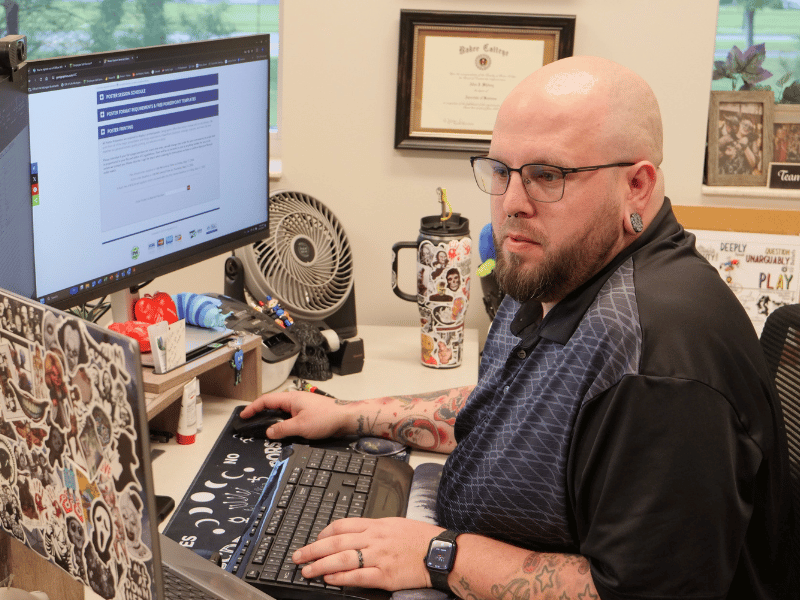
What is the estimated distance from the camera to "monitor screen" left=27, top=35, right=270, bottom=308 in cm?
130

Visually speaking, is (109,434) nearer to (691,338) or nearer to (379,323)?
(691,338)

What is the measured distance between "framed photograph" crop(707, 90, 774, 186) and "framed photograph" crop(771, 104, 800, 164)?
21mm

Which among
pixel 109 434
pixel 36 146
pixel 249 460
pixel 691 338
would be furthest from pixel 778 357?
pixel 36 146

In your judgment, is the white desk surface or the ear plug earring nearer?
the ear plug earring

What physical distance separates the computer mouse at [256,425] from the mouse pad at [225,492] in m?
0.01

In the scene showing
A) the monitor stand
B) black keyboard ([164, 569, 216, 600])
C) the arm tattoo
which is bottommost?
the arm tattoo

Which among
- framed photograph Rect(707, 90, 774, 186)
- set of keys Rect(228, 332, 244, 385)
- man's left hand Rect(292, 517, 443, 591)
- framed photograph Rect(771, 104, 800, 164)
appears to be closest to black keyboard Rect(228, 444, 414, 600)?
man's left hand Rect(292, 517, 443, 591)

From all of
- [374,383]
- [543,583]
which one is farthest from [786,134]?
[543,583]

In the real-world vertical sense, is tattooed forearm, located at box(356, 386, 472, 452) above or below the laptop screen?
below

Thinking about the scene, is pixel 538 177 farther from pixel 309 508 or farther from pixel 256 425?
pixel 256 425

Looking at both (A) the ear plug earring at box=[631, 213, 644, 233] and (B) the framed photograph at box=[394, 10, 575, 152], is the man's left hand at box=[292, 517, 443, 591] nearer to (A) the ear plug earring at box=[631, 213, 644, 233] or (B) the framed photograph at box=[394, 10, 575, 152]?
(A) the ear plug earring at box=[631, 213, 644, 233]

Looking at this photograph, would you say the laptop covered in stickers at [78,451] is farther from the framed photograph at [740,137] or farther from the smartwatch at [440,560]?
the framed photograph at [740,137]

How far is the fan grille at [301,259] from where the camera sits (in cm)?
186

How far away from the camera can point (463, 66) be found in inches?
79.9
